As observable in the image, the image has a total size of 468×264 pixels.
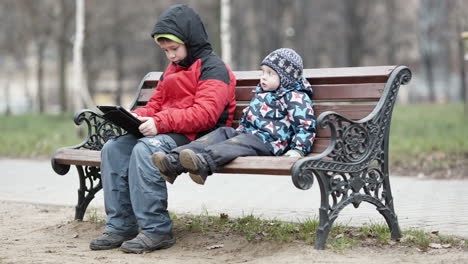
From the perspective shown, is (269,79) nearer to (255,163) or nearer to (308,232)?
(255,163)

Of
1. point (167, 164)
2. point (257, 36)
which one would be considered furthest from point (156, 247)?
point (257, 36)

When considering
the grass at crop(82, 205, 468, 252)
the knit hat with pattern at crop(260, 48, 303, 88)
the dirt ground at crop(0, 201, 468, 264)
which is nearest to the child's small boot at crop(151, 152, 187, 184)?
the dirt ground at crop(0, 201, 468, 264)

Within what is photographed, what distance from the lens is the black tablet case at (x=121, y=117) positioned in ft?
15.1

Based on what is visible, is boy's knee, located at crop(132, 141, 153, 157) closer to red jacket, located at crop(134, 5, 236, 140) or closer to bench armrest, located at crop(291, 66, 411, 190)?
red jacket, located at crop(134, 5, 236, 140)

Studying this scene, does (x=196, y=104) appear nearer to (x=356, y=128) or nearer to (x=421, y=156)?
(x=356, y=128)

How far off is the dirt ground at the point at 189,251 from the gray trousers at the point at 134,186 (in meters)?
0.22

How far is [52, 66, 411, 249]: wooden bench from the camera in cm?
434

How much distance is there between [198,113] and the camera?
478 cm

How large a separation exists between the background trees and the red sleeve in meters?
19.7

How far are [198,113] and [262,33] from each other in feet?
96.1

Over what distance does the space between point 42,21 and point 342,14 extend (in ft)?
47.1

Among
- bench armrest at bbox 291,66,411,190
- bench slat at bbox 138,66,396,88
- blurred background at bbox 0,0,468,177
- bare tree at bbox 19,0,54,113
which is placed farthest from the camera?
bare tree at bbox 19,0,54,113

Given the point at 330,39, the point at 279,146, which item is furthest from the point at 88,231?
the point at 330,39

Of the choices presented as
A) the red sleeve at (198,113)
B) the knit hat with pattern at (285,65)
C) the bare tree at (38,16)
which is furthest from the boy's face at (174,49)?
the bare tree at (38,16)
